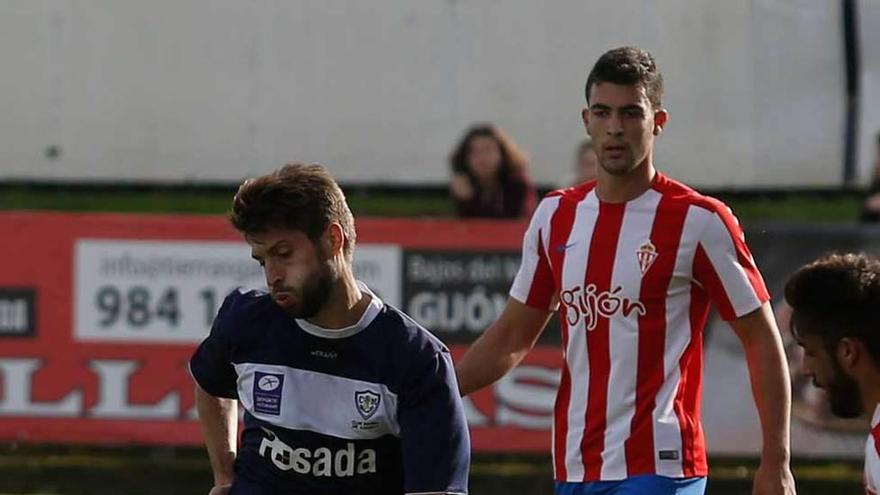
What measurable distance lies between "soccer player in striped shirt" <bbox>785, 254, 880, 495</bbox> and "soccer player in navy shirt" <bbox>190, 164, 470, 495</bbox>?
35.3 inches

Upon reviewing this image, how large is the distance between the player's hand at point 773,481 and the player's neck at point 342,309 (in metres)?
1.42

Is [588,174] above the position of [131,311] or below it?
above

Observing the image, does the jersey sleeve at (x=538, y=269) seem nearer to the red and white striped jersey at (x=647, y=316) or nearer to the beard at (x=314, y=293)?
the red and white striped jersey at (x=647, y=316)

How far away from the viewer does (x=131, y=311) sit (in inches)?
411

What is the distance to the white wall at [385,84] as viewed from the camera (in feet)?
48.3

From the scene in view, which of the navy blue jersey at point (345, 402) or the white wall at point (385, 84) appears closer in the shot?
the navy blue jersey at point (345, 402)

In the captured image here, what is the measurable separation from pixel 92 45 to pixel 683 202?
10083 mm

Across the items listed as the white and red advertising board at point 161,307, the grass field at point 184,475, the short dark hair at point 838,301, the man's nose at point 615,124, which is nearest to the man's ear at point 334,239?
the short dark hair at point 838,301

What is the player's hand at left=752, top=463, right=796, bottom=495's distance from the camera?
5535mm

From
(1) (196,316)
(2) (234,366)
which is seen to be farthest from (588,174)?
(2) (234,366)

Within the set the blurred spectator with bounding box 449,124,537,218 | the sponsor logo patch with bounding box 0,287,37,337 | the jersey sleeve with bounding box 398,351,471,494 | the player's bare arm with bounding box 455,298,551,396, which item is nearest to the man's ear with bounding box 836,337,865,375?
the jersey sleeve with bounding box 398,351,471,494

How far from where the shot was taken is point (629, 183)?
5.80m

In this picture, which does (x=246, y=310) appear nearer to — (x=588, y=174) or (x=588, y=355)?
(x=588, y=355)

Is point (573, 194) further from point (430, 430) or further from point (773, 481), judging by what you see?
point (430, 430)
